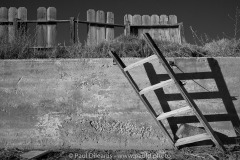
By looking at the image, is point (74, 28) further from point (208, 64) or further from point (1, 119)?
point (208, 64)

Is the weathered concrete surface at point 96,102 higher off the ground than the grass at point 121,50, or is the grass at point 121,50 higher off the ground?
the grass at point 121,50

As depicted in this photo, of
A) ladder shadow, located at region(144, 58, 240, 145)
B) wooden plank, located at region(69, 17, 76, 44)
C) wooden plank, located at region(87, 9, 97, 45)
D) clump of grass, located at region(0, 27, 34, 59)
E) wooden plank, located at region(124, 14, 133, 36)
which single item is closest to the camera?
ladder shadow, located at region(144, 58, 240, 145)

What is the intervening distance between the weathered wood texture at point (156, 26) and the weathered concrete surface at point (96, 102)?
5.27m

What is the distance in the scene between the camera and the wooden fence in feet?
28.3

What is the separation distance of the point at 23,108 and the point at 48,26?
4.82m

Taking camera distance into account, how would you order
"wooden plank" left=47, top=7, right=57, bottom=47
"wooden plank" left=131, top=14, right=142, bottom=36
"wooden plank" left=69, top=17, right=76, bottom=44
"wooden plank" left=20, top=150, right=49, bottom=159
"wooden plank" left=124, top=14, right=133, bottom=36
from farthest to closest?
1. "wooden plank" left=131, top=14, right=142, bottom=36
2. "wooden plank" left=124, top=14, right=133, bottom=36
3. "wooden plank" left=47, top=7, right=57, bottom=47
4. "wooden plank" left=69, top=17, right=76, bottom=44
5. "wooden plank" left=20, top=150, right=49, bottom=159

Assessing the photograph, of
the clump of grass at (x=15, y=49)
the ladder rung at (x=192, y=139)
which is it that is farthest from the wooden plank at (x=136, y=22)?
the ladder rung at (x=192, y=139)

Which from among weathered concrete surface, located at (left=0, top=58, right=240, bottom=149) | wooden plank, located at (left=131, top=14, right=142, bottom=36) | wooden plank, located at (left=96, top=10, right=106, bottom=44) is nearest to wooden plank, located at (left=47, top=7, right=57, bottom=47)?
wooden plank, located at (left=96, top=10, right=106, bottom=44)

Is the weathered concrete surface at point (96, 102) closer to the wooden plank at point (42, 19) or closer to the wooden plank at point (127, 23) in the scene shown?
the wooden plank at point (42, 19)

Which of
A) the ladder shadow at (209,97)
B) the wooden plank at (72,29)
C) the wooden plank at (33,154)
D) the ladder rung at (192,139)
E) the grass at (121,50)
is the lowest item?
the wooden plank at (33,154)

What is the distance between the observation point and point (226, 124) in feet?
14.1

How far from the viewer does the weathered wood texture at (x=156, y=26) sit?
9531 millimetres

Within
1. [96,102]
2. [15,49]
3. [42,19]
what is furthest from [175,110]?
[42,19]

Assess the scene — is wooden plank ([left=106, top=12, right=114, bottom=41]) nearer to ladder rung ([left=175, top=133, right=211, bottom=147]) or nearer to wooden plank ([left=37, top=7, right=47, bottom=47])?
wooden plank ([left=37, top=7, right=47, bottom=47])
